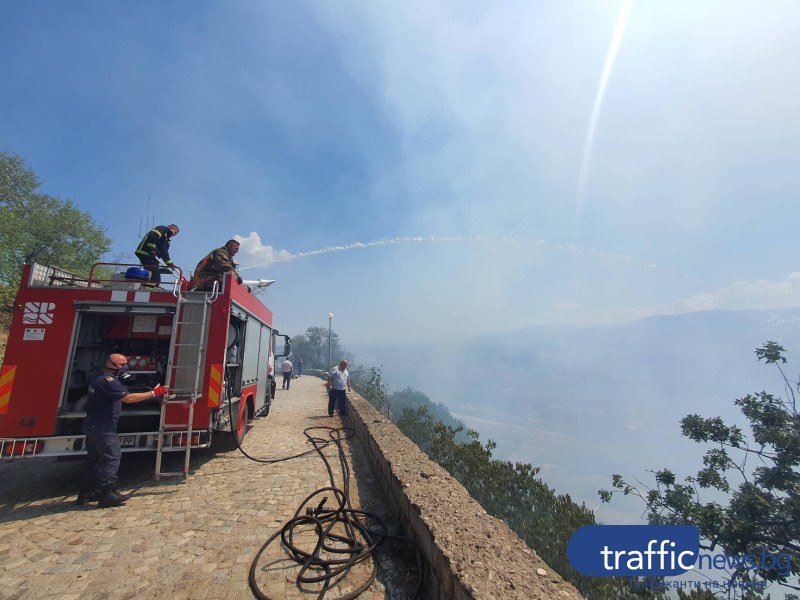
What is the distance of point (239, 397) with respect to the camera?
6.56 meters

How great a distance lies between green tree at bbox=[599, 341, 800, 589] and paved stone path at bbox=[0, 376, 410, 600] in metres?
10.5

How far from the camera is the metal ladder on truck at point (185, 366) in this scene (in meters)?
5.04

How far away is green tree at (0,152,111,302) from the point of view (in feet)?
66.7

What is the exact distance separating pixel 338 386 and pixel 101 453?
21.1ft

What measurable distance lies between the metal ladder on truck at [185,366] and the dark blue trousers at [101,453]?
522 millimetres

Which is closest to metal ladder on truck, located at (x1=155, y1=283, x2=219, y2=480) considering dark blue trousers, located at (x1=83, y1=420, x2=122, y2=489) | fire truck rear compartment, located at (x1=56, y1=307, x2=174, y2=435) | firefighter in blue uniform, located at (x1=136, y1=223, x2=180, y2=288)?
fire truck rear compartment, located at (x1=56, y1=307, x2=174, y2=435)

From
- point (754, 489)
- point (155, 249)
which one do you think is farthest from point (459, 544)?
point (754, 489)

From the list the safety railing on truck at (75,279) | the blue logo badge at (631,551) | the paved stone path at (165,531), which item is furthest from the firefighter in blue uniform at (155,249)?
the blue logo badge at (631,551)

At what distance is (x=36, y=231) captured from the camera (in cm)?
2317

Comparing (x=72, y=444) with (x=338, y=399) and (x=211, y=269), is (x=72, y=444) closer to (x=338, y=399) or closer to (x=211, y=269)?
(x=211, y=269)

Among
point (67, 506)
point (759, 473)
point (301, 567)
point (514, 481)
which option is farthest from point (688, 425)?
point (67, 506)

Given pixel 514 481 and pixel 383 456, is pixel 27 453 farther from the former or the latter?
pixel 514 481

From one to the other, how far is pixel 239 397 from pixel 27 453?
2.74m

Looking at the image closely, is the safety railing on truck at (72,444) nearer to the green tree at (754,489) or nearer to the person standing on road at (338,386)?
the person standing on road at (338,386)
